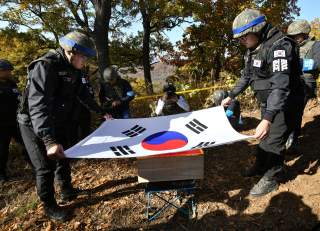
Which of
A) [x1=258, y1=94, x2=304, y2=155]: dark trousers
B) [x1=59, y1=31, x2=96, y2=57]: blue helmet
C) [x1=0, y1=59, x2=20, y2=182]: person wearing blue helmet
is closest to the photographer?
[x1=59, y1=31, x2=96, y2=57]: blue helmet

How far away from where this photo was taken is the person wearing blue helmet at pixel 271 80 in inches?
142

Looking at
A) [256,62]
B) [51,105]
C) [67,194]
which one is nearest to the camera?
[51,105]

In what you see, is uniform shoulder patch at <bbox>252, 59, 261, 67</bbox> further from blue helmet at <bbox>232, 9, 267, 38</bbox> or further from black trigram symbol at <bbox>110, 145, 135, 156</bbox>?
black trigram symbol at <bbox>110, 145, 135, 156</bbox>

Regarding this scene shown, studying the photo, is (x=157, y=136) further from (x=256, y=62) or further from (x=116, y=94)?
(x=116, y=94)

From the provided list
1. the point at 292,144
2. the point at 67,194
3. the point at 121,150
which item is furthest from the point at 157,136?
the point at 292,144

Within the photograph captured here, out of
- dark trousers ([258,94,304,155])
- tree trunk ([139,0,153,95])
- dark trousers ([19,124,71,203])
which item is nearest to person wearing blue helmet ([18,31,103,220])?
dark trousers ([19,124,71,203])

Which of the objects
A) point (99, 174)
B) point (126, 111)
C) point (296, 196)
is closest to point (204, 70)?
point (126, 111)

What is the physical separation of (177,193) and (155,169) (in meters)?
0.76

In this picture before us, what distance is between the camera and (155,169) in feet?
12.8

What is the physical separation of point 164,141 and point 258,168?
1.67m

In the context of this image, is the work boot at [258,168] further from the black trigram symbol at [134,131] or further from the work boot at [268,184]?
the black trigram symbol at [134,131]

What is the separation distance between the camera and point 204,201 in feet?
14.3

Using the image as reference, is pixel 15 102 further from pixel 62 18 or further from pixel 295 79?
pixel 62 18

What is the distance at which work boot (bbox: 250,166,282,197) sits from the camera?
166 inches
